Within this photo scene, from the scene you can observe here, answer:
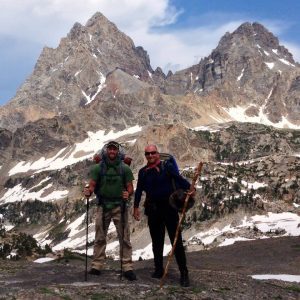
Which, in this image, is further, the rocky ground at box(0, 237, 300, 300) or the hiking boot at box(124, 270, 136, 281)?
the hiking boot at box(124, 270, 136, 281)

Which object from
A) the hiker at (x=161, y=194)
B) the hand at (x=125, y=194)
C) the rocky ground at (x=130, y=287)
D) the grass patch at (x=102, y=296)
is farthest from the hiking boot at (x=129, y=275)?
the grass patch at (x=102, y=296)

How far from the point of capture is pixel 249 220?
116m

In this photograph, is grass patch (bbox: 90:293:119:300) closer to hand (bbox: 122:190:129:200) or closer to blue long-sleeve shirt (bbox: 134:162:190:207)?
blue long-sleeve shirt (bbox: 134:162:190:207)

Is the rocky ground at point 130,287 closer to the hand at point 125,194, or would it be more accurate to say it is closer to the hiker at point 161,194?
the hiker at point 161,194

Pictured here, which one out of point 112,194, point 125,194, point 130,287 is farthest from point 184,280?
point 112,194

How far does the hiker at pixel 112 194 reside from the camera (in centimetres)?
1605

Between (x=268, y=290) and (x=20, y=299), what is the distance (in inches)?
301

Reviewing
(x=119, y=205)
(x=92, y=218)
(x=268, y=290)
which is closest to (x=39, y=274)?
(x=119, y=205)

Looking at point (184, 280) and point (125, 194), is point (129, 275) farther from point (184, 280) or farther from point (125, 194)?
point (125, 194)

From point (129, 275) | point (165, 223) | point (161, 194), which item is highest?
point (161, 194)

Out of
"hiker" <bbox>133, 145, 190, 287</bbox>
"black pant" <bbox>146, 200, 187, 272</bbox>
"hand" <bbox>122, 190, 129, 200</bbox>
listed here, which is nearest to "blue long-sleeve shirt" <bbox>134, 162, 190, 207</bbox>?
"hiker" <bbox>133, 145, 190, 287</bbox>

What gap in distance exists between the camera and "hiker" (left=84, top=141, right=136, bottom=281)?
52.6 ft

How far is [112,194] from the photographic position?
16250mm

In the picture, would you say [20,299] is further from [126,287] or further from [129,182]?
[129,182]
